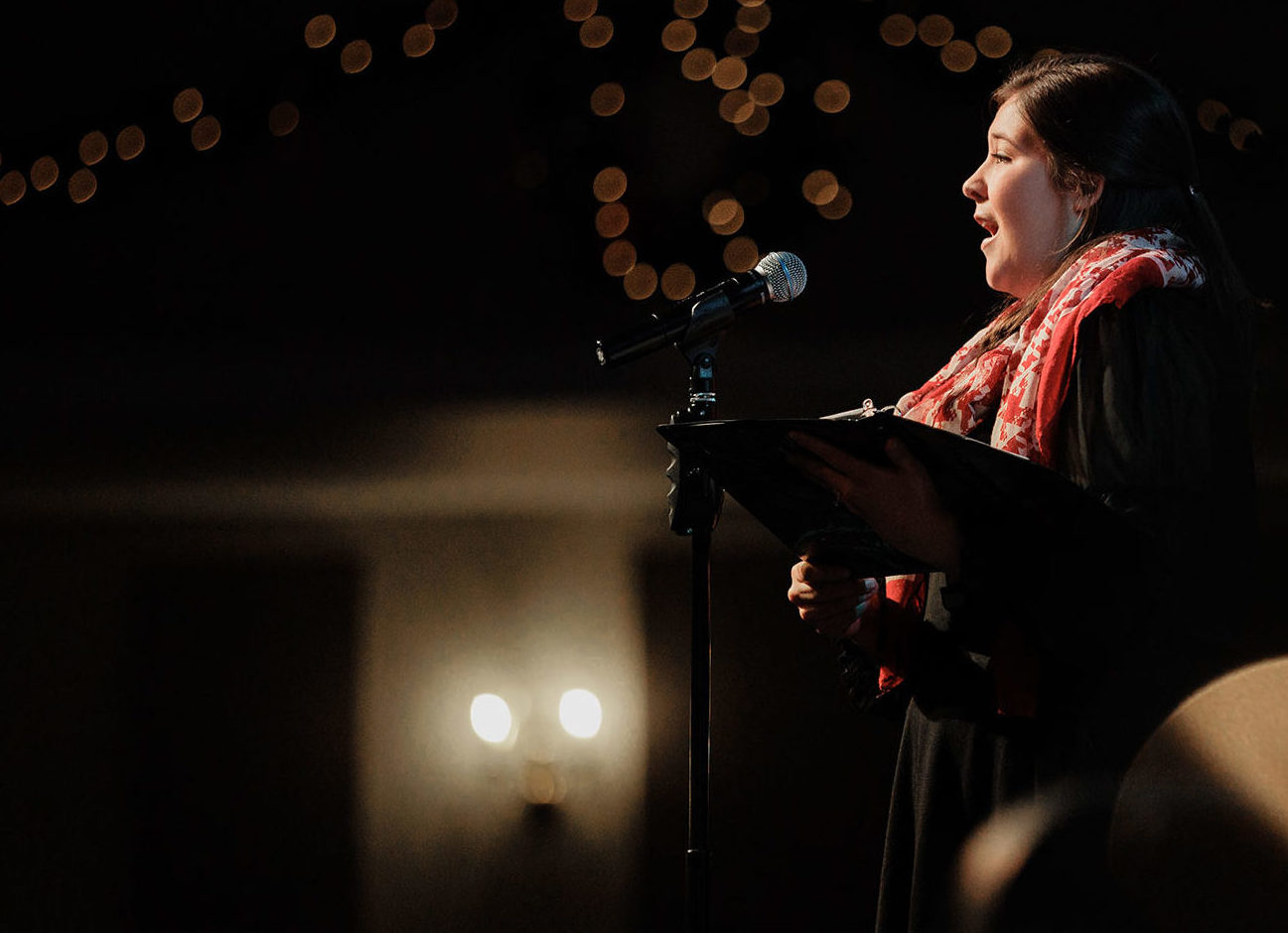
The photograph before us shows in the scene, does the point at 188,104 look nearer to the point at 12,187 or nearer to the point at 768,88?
the point at 12,187

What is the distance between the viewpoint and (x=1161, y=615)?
33.0 inches

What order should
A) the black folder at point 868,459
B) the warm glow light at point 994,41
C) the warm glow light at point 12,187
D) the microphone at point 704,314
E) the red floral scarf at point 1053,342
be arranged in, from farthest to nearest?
the warm glow light at point 12,187 < the warm glow light at point 994,41 < the microphone at point 704,314 < the red floral scarf at point 1053,342 < the black folder at point 868,459

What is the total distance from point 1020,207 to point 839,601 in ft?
1.25

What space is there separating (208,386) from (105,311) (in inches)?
11.2

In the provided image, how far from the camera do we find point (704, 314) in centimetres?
113

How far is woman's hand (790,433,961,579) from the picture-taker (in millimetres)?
827

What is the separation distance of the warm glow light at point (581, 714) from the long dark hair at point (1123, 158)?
1703mm

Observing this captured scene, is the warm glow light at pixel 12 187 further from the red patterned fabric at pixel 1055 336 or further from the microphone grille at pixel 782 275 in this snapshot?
the red patterned fabric at pixel 1055 336

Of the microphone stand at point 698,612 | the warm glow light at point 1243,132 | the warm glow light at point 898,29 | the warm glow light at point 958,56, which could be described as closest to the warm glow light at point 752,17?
the warm glow light at point 898,29

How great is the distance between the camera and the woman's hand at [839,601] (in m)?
1.00

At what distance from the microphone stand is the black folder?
171mm

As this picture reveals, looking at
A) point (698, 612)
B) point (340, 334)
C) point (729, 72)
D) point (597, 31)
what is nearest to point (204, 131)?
point (340, 334)

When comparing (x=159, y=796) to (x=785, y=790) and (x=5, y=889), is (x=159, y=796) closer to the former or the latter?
(x=5, y=889)

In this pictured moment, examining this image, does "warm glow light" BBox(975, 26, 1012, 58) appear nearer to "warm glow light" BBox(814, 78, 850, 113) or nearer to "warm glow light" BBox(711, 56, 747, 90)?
"warm glow light" BBox(814, 78, 850, 113)
